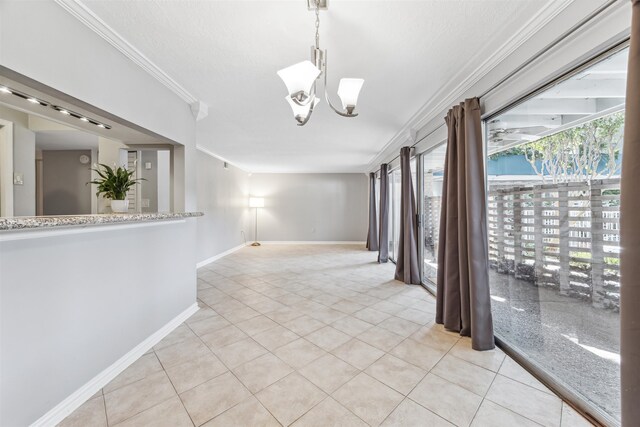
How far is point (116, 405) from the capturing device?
4.75ft

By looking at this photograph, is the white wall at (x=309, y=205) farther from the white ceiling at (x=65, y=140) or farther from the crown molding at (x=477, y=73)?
the white ceiling at (x=65, y=140)

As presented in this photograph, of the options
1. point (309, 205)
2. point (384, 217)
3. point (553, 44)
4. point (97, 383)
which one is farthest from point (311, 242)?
point (553, 44)

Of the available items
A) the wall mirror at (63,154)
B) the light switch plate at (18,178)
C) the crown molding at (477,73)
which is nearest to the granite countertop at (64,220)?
the wall mirror at (63,154)

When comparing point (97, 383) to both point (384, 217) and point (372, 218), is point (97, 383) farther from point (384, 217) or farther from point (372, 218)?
point (372, 218)

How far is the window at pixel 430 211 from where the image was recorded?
3428 mm

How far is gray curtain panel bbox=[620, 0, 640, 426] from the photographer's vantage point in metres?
0.97

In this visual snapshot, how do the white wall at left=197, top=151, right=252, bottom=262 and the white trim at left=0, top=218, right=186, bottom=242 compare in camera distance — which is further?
the white wall at left=197, top=151, right=252, bottom=262

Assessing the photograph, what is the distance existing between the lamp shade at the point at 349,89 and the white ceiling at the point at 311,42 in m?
0.35

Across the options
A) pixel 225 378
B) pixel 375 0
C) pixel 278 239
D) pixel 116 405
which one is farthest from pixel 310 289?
pixel 278 239

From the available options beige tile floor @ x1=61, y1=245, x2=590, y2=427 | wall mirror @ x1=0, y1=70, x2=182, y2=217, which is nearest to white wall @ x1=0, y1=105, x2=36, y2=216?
wall mirror @ x1=0, y1=70, x2=182, y2=217

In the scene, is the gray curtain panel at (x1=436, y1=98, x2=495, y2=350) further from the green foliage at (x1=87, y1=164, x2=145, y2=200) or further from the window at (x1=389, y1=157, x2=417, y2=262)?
the green foliage at (x1=87, y1=164, x2=145, y2=200)

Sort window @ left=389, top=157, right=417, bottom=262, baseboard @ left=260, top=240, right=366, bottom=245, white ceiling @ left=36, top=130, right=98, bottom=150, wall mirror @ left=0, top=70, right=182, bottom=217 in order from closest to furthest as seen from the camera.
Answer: wall mirror @ left=0, top=70, right=182, bottom=217, white ceiling @ left=36, top=130, right=98, bottom=150, window @ left=389, top=157, right=417, bottom=262, baseboard @ left=260, top=240, right=366, bottom=245

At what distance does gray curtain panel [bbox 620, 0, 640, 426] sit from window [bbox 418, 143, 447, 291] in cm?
238

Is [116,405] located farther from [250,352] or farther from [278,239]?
[278,239]
